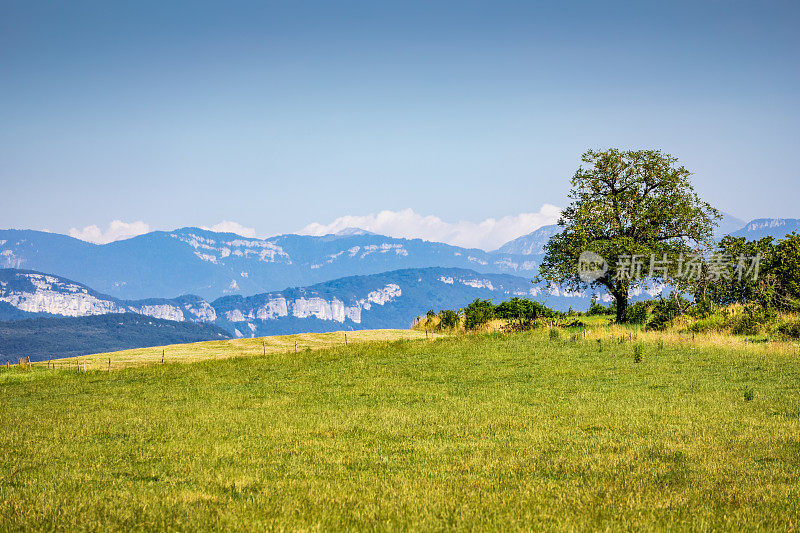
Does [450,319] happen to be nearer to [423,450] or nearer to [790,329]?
[790,329]

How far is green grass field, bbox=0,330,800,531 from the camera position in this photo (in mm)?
10289

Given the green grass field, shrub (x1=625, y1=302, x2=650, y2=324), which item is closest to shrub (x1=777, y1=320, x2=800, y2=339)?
the green grass field

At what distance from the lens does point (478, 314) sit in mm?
59156

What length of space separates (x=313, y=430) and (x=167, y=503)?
25.5ft

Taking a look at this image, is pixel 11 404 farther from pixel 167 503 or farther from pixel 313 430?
pixel 167 503

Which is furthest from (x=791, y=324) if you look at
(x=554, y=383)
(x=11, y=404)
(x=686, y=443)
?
(x=11, y=404)

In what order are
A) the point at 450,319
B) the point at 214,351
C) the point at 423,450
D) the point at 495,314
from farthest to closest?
the point at 450,319 → the point at 495,314 → the point at 214,351 → the point at 423,450

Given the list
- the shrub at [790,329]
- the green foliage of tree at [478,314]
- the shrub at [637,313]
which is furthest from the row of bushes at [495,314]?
the shrub at [790,329]

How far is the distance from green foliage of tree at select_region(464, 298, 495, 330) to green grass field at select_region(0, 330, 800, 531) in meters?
25.3

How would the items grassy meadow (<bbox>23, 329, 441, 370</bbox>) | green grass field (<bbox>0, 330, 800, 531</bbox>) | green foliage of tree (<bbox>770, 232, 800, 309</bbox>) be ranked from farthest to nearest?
green foliage of tree (<bbox>770, 232, 800, 309</bbox>), grassy meadow (<bbox>23, 329, 441, 370</bbox>), green grass field (<bbox>0, 330, 800, 531</bbox>)

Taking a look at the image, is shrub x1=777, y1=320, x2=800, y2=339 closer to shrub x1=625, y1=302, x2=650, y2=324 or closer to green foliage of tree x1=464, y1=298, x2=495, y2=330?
shrub x1=625, y1=302, x2=650, y2=324

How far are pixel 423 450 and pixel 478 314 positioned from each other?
145 ft

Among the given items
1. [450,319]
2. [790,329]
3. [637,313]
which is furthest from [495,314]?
[790,329]

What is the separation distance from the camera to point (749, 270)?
170 feet
